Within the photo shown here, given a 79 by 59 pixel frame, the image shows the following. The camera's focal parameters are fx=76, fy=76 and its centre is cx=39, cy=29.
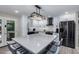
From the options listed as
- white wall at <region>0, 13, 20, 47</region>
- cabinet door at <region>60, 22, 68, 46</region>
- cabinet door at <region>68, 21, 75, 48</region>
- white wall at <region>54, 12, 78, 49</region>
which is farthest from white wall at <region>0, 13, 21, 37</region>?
cabinet door at <region>68, 21, 75, 48</region>

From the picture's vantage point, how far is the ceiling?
44.7 inches

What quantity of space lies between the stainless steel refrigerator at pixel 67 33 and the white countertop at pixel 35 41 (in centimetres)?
15

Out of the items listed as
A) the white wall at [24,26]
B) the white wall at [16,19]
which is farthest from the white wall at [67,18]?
the white wall at [16,19]

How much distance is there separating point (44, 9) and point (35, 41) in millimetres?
566

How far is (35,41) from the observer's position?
1.34m

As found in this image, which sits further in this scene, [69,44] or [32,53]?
[69,44]

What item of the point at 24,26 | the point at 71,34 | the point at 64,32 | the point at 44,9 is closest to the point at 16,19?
the point at 24,26

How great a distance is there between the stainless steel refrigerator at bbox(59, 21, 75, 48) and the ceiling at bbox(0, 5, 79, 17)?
206 mm
